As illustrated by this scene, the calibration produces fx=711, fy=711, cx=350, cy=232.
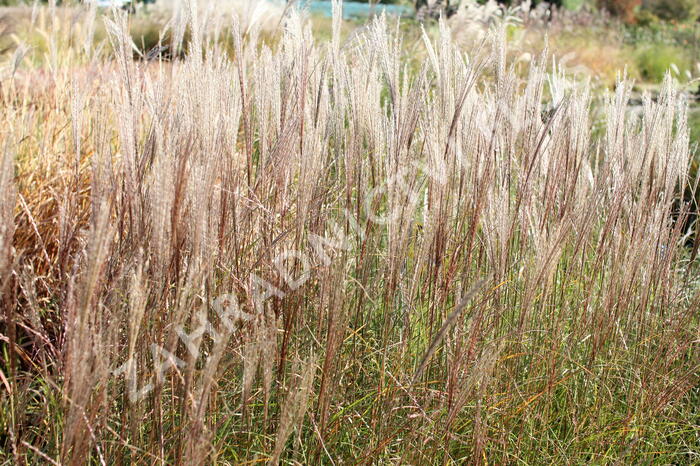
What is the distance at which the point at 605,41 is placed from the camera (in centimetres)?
1491

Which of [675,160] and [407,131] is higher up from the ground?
[407,131]

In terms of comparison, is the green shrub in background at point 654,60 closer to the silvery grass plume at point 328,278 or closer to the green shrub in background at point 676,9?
the green shrub in background at point 676,9

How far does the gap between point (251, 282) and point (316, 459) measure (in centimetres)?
46

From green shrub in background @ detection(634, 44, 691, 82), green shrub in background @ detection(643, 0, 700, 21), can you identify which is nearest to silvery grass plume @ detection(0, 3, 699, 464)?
green shrub in background @ detection(634, 44, 691, 82)

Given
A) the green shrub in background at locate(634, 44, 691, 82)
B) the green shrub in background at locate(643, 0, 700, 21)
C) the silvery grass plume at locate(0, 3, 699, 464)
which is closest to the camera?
the silvery grass plume at locate(0, 3, 699, 464)

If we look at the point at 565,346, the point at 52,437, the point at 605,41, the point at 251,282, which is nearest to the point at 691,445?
the point at 565,346

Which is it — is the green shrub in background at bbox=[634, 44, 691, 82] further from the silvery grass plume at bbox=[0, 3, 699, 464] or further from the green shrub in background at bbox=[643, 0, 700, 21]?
the silvery grass plume at bbox=[0, 3, 699, 464]

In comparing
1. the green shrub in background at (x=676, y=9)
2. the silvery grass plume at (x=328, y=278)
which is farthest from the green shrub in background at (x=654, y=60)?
the silvery grass plume at (x=328, y=278)

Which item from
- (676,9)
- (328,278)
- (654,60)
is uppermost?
(676,9)

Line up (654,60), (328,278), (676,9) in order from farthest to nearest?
(676,9)
(654,60)
(328,278)

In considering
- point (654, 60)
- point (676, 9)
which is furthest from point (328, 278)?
point (676, 9)

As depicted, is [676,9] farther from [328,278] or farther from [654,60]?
[328,278]

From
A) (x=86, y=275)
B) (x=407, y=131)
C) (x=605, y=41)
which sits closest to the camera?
(x=86, y=275)

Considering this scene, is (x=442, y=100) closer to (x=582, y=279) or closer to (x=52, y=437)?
(x=582, y=279)
